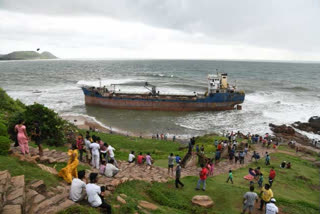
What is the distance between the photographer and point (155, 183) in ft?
33.5

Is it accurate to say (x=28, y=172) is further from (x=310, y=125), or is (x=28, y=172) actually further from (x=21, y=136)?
(x=310, y=125)

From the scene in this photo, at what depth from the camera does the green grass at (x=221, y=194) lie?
8398 mm

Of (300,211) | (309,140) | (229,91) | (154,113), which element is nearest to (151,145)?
(300,211)

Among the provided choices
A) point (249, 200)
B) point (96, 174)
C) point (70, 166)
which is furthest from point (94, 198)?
point (249, 200)

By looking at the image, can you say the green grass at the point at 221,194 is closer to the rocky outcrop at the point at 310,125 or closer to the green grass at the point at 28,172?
the green grass at the point at 28,172

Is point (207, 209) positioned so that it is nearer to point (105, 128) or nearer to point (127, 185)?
point (127, 185)

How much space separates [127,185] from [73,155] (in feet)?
8.35

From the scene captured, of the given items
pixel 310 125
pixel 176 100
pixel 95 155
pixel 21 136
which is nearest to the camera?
pixel 21 136

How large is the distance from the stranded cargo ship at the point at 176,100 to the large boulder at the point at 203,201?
30.6 metres

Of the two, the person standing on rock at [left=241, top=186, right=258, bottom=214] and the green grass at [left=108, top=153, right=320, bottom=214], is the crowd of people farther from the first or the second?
the green grass at [left=108, top=153, right=320, bottom=214]

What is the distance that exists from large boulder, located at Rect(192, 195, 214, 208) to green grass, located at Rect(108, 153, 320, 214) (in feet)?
0.73

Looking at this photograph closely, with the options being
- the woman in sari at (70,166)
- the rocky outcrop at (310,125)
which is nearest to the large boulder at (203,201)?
the woman in sari at (70,166)

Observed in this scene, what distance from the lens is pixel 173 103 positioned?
130 ft

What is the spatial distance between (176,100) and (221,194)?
1174 inches
